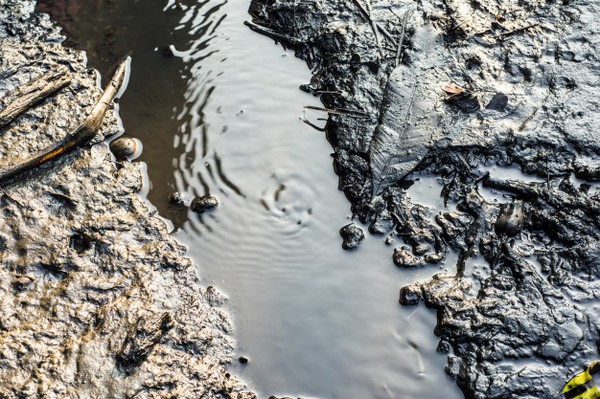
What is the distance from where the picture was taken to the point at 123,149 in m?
3.24

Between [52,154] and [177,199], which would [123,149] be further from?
[177,199]

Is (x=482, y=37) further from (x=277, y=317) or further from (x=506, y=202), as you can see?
(x=277, y=317)


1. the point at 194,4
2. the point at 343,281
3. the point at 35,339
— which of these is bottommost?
the point at 35,339

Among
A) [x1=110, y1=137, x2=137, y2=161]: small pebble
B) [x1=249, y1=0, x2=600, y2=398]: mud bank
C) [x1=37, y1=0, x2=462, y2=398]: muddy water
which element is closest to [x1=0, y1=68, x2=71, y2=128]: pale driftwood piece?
[x1=37, y1=0, x2=462, y2=398]: muddy water

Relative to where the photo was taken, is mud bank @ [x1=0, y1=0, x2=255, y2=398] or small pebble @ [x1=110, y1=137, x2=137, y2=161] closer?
mud bank @ [x1=0, y1=0, x2=255, y2=398]

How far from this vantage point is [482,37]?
143 inches

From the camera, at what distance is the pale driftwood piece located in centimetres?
330

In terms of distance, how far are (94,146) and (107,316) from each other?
3.85 feet

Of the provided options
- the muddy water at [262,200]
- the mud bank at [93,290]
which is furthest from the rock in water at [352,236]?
the mud bank at [93,290]

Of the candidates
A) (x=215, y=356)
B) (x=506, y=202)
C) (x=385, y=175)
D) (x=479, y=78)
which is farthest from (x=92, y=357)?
(x=479, y=78)

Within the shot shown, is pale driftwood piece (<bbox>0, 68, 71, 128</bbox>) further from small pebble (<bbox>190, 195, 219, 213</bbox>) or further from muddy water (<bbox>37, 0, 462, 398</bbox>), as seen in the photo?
small pebble (<bbox>190, 195, 219, 213</bbox>)

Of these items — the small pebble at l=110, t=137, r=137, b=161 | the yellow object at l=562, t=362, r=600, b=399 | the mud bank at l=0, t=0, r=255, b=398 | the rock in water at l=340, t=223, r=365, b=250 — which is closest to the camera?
the yellow object at l=562, t=362, r=600, b=399

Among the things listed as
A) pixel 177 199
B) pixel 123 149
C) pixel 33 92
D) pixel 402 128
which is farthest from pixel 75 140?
pixel 402 128

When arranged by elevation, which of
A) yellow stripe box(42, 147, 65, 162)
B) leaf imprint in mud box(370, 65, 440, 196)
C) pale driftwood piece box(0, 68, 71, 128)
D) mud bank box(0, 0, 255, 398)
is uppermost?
leaf imprint in mud box(370, 65, 440, 196)
